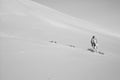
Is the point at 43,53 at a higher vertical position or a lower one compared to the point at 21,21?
lower

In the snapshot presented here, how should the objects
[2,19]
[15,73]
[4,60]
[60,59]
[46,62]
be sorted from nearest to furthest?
[15,73] < [4,60] < [46,62] < [60,59] < [2,19]

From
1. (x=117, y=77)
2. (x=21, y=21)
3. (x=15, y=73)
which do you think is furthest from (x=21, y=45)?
(x=21, y=21)

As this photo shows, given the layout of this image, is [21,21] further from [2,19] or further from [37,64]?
[37,64]

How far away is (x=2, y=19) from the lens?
9.92 metres

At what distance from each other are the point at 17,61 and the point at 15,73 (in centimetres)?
65

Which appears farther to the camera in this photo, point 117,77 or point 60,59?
point 60,59

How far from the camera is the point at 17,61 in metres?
5.44

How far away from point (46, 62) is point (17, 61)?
35.4 inches

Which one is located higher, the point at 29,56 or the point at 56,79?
the point at 29,56

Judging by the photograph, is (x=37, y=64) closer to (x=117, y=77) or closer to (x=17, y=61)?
(x=17, y=61)

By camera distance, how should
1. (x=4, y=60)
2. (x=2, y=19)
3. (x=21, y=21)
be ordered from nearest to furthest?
1. (x=4, y=60)
2. (x=2, y=19)
3. (x=21, y=21)

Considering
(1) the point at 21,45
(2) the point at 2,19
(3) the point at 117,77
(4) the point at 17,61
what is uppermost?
(2) the point at 2,19

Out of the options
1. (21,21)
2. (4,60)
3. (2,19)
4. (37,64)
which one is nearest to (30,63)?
(37,64)

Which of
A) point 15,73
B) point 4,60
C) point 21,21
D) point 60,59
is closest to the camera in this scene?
point 15,73
